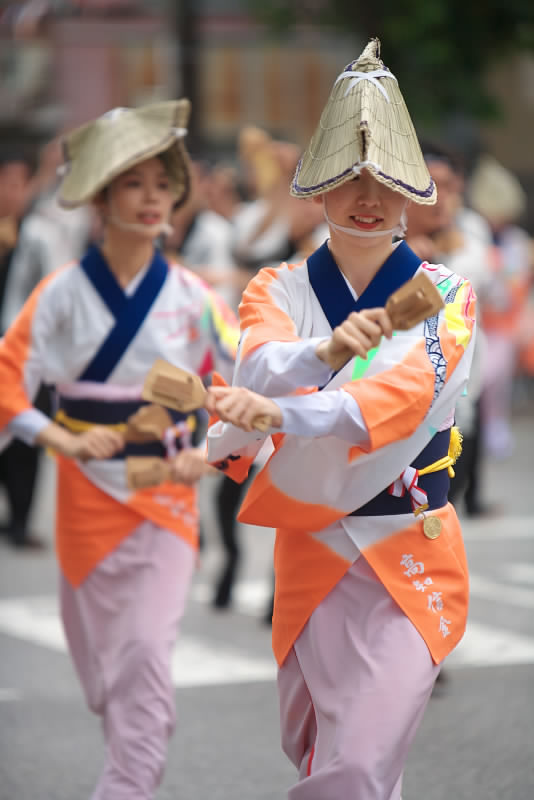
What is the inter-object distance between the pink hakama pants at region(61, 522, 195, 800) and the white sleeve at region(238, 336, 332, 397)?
4.69 ft

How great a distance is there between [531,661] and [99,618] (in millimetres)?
2174

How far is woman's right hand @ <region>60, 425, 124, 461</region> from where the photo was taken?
4164 mm

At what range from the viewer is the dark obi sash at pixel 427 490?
309 cm

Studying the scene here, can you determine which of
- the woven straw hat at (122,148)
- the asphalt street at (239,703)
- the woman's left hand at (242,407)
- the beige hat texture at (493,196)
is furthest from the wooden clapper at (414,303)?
the beige hat texture at (493,196)

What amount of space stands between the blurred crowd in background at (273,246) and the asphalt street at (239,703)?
528mm

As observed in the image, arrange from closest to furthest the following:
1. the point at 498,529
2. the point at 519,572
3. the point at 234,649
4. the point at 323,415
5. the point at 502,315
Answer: the point at 323,415 < the point at 234,649 < the point at 519,572 < the point at 498,529 < the point at 502,315

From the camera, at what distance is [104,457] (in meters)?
4.23

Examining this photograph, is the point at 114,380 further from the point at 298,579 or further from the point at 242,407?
the point at 242,407

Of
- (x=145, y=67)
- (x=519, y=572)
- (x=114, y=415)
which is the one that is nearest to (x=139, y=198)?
(x=114, y=415)

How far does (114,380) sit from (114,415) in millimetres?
108

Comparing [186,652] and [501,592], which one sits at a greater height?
[186,652]

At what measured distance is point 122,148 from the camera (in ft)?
14.0

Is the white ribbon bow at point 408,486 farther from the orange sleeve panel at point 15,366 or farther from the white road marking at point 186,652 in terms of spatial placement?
the white road marking at point 186,652

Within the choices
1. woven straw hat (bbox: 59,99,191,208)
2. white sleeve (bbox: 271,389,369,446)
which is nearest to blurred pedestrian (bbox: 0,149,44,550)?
woven straw hat (bbox: 59,99,191,208)
